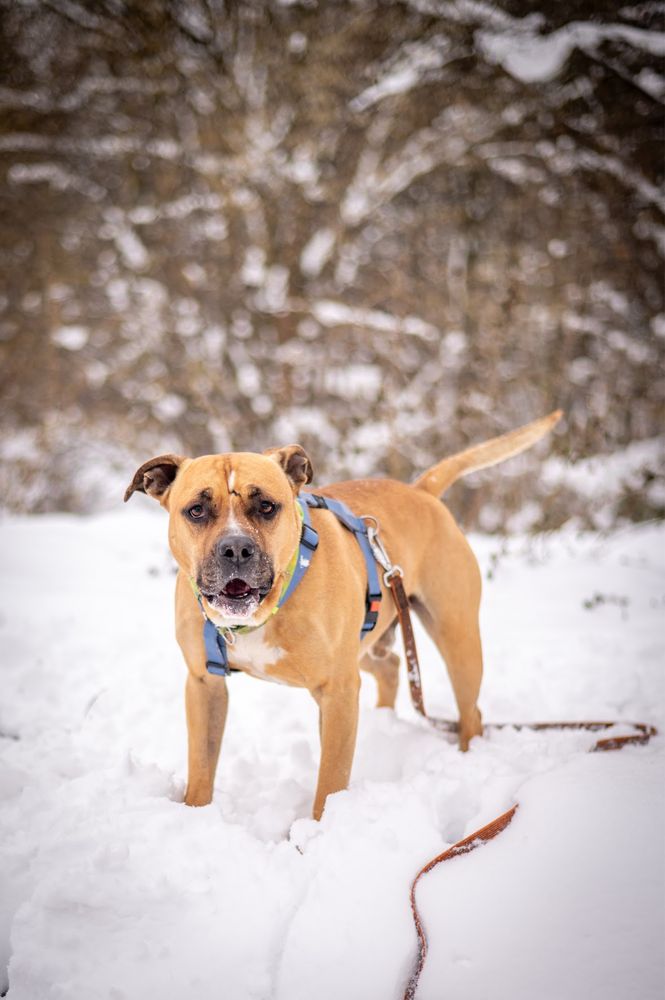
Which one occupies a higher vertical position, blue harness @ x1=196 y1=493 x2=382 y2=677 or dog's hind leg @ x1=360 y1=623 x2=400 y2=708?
blue harness @ x1=196 y1=493 x2=382 y2=677

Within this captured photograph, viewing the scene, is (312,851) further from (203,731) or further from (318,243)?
(318,243)

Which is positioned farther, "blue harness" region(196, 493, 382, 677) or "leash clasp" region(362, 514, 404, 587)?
"leash clasp" region(362, 514, 404, 587)

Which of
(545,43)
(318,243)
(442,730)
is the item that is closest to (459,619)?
(442,730)

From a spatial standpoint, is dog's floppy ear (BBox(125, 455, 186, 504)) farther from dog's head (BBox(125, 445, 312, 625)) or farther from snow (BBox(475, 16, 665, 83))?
snow (BBox(475, 16, 665, 83))

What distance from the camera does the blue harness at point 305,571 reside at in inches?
92.0

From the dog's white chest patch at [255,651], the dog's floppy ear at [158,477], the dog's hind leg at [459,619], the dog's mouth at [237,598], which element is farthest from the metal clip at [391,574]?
the dog's floppy ear at [158,477]

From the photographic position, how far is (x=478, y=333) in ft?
30.6

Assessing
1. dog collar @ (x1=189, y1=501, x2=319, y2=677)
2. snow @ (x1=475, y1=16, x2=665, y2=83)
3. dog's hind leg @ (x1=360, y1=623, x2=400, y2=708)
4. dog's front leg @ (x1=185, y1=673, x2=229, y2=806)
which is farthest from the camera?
snow @ (x1=475, y1=16, x2=665, y2=83)

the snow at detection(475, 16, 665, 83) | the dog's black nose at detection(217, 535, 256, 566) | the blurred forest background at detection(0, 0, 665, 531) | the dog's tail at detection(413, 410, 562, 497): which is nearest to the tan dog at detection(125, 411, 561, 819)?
the dog's black nose at detection(217, 535, 256, 566)

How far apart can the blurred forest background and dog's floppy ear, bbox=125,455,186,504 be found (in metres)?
5.72

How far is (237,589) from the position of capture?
212cm

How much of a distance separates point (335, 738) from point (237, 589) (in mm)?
683

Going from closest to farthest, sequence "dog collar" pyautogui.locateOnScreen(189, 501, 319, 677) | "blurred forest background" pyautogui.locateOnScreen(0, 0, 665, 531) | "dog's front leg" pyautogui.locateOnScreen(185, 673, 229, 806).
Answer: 1. "dog collar" pyautogui.locateOnScreen(189, 501, 319, 677)
2. "dog's front leg" pyautogui.locateOnScreen(185, 673, 229, 806)
3. "blurred forest background" pyautogui.locateOnScreen(0, 0, 665, 531)

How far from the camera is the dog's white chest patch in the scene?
90.4 inches
